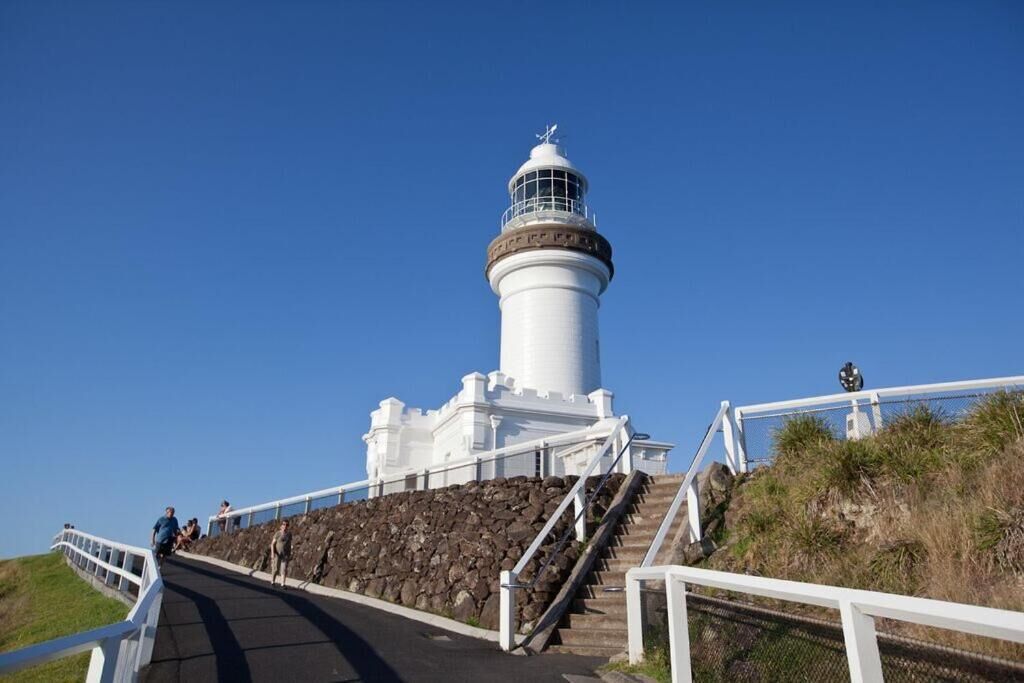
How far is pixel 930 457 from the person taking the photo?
7.84 metres

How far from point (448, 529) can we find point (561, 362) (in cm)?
1240

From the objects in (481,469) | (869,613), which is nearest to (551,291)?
(481,469)

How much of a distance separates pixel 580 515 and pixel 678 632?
5488 mm

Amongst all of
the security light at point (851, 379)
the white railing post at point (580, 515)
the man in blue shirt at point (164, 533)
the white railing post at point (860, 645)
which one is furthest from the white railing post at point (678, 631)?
the man in blue shirt at point (164, 533)

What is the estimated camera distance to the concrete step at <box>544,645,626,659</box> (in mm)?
7910

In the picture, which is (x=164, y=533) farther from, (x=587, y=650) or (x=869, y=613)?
(x=869, y=613)

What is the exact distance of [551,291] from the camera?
82.8ft

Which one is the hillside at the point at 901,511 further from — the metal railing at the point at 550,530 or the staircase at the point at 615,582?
the metal railing at the point at 550,530

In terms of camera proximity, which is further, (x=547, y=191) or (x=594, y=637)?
(x=547, y=191)

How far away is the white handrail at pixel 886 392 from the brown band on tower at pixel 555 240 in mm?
14902

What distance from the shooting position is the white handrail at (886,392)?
29.1 ft

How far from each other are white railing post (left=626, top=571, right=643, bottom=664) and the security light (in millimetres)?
8704

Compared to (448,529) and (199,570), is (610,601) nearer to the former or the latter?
(448,529)

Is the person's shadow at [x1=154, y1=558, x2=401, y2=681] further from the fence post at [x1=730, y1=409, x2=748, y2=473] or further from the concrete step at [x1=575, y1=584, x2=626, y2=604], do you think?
the fence post at [x1=730, y1=409, x2=748, y2=473]
